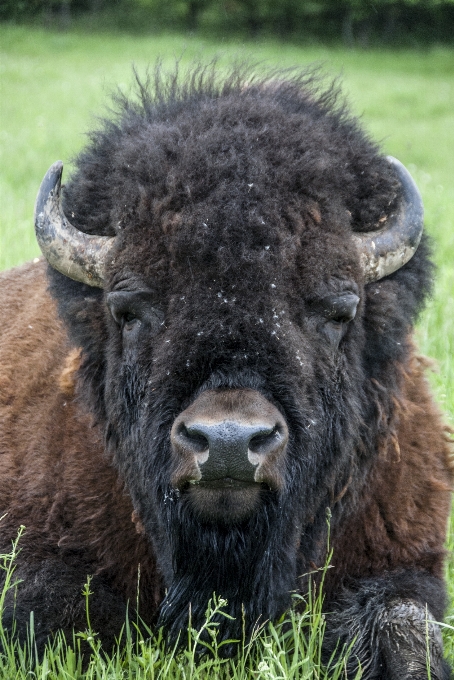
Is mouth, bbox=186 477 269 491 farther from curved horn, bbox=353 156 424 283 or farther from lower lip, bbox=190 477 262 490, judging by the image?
curved horn, bbox=353 156 424 283

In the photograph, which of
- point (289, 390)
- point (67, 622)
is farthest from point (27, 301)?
point (289, 390)

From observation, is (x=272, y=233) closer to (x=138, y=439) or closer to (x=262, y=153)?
(x=262, y=153)

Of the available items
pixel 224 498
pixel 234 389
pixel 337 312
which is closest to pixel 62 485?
pixel 224 498

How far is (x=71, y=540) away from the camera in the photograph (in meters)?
3.88

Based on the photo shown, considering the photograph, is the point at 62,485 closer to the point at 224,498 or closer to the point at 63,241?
the point at 63,241

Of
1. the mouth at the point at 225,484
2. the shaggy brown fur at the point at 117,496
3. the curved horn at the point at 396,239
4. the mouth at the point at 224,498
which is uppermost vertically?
the curved horn at the point at 396,239

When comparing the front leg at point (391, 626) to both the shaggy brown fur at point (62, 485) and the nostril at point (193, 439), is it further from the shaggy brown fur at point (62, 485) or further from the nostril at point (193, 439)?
the nostril at point (193, 439)

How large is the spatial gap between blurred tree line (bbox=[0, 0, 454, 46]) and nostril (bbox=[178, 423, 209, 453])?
14.7 meters

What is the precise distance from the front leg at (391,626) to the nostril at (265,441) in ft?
3.35

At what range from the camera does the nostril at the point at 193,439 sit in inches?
112

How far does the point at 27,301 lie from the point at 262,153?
221 cm

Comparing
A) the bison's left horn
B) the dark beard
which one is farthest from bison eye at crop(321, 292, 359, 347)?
the bison's left horn

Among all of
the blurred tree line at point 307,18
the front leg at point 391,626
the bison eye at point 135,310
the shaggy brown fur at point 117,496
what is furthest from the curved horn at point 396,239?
the blurred tree line at point 307,18

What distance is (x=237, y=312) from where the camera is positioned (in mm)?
3072
